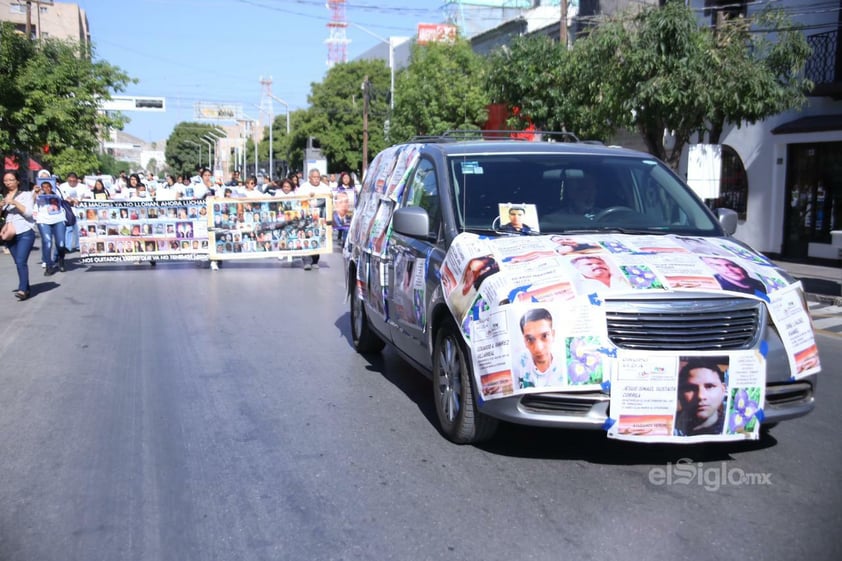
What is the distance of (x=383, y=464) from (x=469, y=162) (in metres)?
2.28

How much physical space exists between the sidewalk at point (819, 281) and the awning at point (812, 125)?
3.05 m

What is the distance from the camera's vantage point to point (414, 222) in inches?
234

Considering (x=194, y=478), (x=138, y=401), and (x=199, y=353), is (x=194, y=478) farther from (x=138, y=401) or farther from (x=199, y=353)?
(x=199, y=353)

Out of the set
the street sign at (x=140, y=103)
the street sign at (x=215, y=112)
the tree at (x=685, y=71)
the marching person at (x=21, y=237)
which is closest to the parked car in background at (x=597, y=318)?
the marching person at (x=21, y=237)

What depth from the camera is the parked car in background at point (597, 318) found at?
15.0 ft

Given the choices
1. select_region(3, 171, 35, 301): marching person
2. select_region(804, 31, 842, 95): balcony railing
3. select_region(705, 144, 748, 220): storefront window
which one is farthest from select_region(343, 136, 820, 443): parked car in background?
select_region(705, 144, 748, 220): storefront window

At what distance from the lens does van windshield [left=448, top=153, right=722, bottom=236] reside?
5820 millimetres

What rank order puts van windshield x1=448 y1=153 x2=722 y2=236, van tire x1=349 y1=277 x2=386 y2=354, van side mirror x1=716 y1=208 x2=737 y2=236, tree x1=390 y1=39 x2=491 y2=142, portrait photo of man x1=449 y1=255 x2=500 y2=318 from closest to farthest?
1. portrait photo of man x1=449 y1=255 x2=500 y2=318
2. van windshield x1=448 y1=153 x2=722 y2=236
3. van side mirror x1=716 y1=208 x2=737 y2=236
4. van tire x1=349 y1=277 x2=386 y2=354
5. tree x1=390 y1=39 x2=491 y2=142

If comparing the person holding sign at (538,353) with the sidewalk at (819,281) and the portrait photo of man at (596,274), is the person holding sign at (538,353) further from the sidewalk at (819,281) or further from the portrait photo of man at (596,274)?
the sidewalk at (819,281)

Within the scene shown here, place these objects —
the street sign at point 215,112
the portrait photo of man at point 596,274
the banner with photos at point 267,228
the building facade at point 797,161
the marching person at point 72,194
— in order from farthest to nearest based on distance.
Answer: the street sign at point 215,112
the building facade at point 797,161
the marching person at point 72,194
the banner with photos at point 267,228
the portrait photo of man at point 596,274

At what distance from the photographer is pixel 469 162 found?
6.28 meters

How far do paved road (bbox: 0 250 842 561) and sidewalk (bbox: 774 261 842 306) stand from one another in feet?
22.7

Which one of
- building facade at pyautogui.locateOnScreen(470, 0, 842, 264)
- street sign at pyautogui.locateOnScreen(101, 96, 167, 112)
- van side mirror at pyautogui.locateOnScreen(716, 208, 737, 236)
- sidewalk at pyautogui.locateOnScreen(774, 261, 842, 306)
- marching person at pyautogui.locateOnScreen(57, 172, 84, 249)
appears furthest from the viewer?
street sign at pyautogui.locateOnScreen(101, 96, 167, 112)

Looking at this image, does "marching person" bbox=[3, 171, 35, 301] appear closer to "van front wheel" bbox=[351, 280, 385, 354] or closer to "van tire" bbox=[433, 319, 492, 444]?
"van front wheel" bbox=[351, 280, 385, 354]
